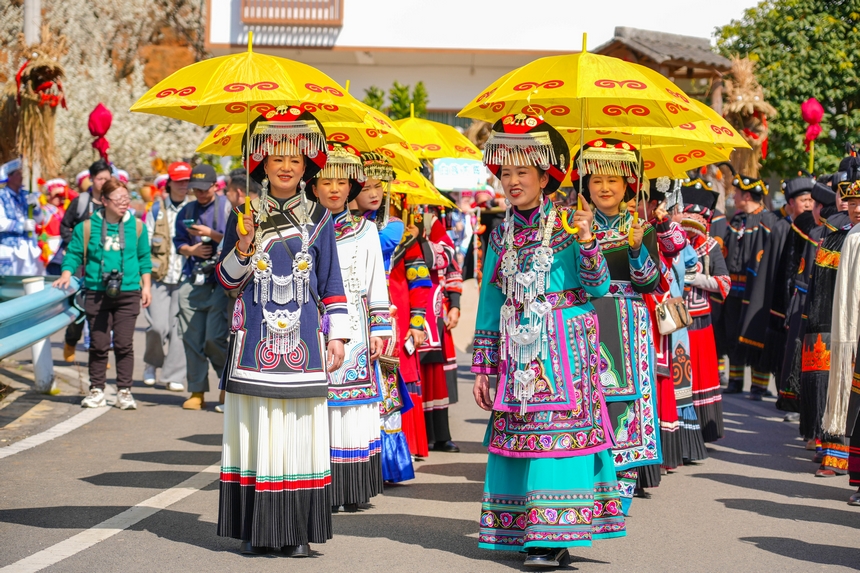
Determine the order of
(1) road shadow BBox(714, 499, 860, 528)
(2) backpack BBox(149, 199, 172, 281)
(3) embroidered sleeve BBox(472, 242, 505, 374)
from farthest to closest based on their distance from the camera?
(2) backpack BBox(149, 199, 172, 281) → (1) road shadow BBox(714, 499, 860, 528) → (3) embroidered sleeve BBox(472, 242, 505, 374)

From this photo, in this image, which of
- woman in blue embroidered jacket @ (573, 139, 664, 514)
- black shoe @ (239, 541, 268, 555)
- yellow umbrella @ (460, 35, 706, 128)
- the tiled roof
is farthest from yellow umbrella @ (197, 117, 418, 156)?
the tiled roof

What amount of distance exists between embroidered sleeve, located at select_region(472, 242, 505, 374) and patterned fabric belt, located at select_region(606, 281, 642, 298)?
1096 millimetres

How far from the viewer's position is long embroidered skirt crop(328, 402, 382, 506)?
7117mm

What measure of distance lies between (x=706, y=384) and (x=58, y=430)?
204 inches

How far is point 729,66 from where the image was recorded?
1024 inches

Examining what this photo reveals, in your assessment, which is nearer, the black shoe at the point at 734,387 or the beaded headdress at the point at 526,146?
the beaded headdress at the point at 526,146

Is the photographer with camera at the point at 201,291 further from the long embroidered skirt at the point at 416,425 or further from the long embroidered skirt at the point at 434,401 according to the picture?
the long embroidered skirt at the point at 416,425

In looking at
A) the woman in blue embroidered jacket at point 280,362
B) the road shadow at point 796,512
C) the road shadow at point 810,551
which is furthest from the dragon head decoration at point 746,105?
the woman in blue embroidered jacket at point 280,362

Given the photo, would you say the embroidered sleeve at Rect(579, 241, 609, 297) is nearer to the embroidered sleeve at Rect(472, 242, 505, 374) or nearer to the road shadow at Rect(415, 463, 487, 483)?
the embroidered sleeve at Rect(472, 242, 505, 374)

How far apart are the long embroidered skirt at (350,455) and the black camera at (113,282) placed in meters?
4.49

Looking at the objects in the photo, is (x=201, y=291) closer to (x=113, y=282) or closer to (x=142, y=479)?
(x=113, y=282)

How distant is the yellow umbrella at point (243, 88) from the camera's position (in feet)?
20.9

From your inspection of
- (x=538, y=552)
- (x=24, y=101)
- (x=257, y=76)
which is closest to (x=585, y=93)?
(x=257, y=76)

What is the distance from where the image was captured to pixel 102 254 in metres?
11.1
